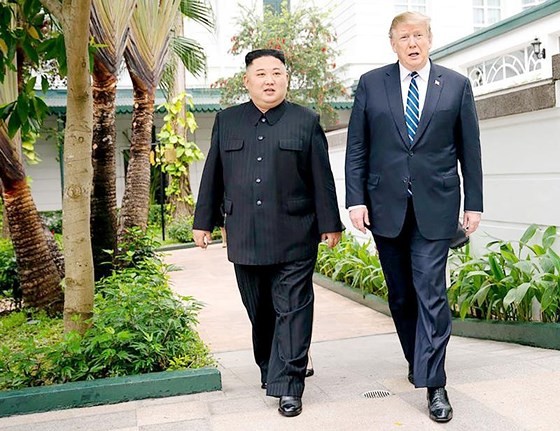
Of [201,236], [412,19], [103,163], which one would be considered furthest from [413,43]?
[103,163]

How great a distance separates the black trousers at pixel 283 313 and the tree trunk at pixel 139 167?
14.7 feet

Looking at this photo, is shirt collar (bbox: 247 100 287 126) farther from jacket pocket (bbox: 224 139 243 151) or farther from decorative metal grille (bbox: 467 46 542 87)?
decorative metal grille (bbox: 467 46 542 87)

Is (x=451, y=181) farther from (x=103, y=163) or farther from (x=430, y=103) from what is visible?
(x=103, y=163)

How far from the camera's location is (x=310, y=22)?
1529cm

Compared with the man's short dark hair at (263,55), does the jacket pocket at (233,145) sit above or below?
below

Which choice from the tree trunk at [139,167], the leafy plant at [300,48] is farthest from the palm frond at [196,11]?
the tree trunk at [139,167]

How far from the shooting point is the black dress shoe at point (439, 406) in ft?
10.4

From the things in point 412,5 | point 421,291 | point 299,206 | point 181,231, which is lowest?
point 421,291

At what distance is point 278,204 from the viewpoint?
3.57m

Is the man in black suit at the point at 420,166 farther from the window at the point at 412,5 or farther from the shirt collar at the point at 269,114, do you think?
the window at the point at 412,5

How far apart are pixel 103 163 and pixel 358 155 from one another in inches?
141

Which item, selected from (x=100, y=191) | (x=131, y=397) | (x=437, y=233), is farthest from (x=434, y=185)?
(x=100, y=191)

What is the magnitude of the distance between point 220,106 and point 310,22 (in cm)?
299

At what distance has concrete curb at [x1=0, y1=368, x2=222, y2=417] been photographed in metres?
3.59
